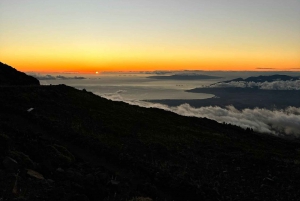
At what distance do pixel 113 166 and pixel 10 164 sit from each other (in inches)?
417

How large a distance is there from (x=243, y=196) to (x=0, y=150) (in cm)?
1794

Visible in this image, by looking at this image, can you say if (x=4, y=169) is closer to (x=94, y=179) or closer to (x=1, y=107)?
(x=94, y=179)

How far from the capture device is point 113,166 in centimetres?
2559

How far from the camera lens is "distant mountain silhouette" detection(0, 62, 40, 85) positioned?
63094 mm

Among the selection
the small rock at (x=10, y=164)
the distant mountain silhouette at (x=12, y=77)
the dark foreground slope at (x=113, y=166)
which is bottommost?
the dark foreground slope at (x=113, y=166)

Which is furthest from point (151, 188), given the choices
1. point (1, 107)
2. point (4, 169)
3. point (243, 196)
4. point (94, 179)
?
point (1, 107)

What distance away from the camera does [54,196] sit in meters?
14.7

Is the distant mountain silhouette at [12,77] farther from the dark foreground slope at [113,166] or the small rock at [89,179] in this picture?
the small rock at [89,179]

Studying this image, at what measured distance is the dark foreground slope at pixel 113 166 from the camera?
16.7m

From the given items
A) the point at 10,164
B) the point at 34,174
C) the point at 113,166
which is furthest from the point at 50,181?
the point at 113,166

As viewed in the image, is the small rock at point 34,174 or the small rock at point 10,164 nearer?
the small rock at point 10,164

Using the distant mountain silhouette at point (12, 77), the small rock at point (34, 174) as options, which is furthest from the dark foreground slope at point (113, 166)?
the distant mountain silhouette at point (12, 77)

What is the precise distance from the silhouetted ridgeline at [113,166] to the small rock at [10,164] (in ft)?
0.17

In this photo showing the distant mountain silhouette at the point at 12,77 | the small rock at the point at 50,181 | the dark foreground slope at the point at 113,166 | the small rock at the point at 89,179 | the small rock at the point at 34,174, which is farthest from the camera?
the distant mountain silhouette at the point at 12,77
